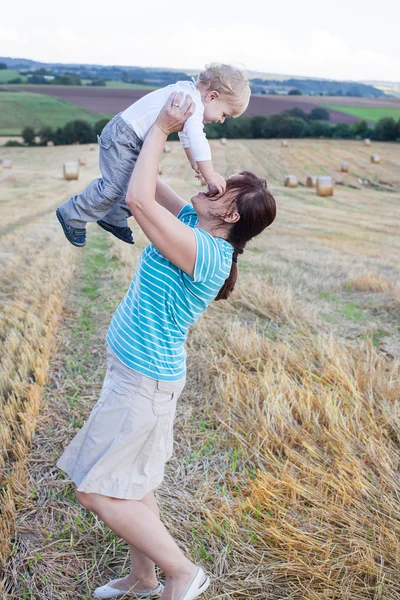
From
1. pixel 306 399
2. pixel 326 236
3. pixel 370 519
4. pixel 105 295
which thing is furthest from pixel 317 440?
pixel 326 236

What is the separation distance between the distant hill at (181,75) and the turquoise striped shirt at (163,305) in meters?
71.1

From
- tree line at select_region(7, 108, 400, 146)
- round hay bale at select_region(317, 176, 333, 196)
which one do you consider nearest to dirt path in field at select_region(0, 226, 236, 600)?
round hay bale at select_region(317, 176, 333, 196)

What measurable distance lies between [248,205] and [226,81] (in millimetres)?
763

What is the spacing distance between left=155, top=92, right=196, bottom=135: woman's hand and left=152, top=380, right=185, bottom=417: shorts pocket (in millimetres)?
960

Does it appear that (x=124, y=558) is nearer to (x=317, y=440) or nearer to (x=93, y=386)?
(x=317, y=440)

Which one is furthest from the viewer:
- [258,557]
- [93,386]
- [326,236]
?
[326,236]

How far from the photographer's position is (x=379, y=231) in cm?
1405

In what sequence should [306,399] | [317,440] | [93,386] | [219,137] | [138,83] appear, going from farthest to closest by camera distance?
[138,83] → [219,137] → [93,386] → [306,399] → [317,440]

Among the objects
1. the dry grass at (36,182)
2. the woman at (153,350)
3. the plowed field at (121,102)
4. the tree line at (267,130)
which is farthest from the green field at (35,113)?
the woman at (153,350)

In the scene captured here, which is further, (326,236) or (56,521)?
(326,236)

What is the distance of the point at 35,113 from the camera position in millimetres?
46188

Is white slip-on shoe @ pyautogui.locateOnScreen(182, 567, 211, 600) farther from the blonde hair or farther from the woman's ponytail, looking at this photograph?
the blonde hair

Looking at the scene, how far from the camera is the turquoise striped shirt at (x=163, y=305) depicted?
7.07 ft

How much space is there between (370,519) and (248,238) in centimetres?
145
